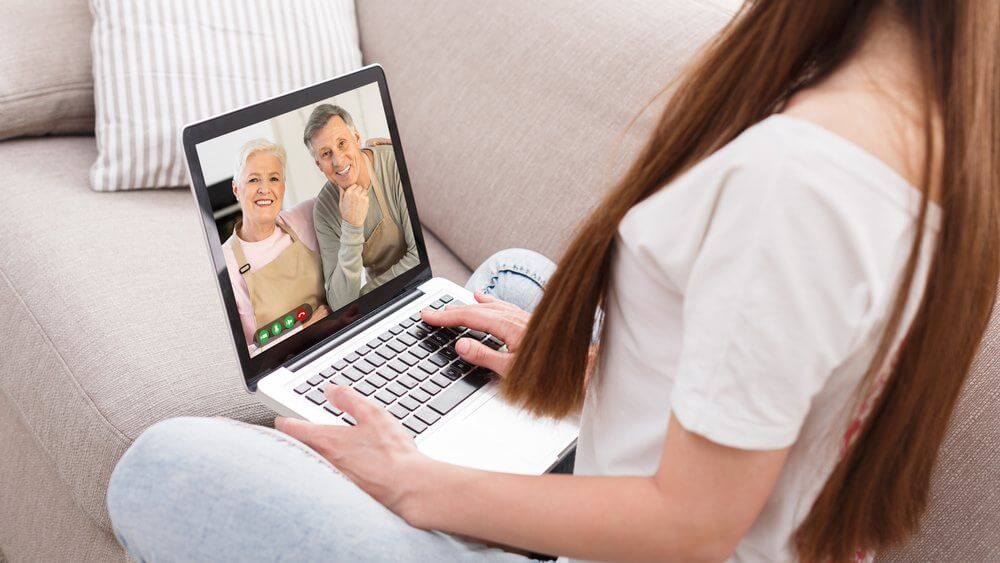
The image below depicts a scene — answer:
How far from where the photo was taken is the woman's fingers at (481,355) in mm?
962

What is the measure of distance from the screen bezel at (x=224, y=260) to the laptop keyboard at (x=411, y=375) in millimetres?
43

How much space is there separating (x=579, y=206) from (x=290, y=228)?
49 cm

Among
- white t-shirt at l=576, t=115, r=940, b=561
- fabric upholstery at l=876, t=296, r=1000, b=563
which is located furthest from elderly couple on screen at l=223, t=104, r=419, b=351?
fabric upholstery at l=876, t=296, r=1000, b=563

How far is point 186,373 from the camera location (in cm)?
109

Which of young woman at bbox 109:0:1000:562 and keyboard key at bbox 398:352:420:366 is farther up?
young woman at bbox 109:0:1000:562

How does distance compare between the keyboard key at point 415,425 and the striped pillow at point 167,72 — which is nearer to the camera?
the keyboard key at point 415,425

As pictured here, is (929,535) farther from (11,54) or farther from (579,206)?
(11,54)

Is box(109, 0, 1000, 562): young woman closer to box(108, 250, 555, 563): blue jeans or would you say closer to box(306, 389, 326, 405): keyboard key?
box(108, 250, 555, 563): blue jeans

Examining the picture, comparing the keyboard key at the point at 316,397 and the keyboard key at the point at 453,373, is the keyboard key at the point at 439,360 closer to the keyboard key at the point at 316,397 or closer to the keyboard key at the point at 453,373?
the keyboard key at the point at 453,373

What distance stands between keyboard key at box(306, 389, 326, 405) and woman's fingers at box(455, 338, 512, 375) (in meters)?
0.16

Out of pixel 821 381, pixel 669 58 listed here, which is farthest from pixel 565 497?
pixel 669 58

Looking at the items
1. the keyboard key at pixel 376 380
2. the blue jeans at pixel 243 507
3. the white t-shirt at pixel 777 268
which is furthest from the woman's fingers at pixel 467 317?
the white t-shirt at pixel 777 268

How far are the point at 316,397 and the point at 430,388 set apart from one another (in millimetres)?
123

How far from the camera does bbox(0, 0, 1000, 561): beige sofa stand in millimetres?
1030
